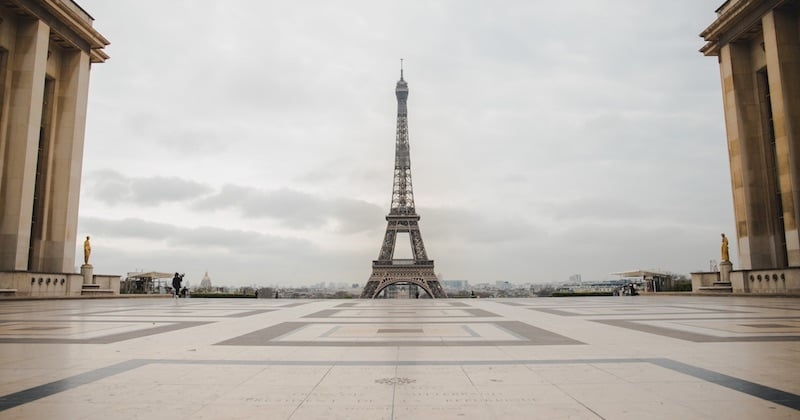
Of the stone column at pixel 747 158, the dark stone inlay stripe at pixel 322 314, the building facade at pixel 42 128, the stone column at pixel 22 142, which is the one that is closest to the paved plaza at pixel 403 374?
the dark stone inlay stripe at pixel 322 314

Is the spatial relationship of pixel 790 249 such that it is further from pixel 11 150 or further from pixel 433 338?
pixel 11 150

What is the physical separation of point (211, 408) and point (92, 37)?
3726cm

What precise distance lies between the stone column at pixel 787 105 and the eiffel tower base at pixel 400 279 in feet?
147

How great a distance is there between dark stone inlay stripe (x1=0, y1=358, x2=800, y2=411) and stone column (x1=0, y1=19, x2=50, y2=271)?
88.5 ft

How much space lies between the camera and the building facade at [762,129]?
86.7 feet

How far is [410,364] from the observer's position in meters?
5.95

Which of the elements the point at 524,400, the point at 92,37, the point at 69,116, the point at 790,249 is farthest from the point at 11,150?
the point at 790,249

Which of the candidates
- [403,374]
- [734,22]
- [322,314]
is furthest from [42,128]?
[734,22]

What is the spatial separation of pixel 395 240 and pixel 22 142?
56362mm

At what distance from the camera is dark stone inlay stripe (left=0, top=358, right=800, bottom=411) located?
4.23 metres

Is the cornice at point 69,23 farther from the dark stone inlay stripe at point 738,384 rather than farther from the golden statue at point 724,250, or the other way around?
the golden statue at point 724,250

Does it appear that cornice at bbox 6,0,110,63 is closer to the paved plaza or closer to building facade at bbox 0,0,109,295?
building facade at bbox 0,0,109,295

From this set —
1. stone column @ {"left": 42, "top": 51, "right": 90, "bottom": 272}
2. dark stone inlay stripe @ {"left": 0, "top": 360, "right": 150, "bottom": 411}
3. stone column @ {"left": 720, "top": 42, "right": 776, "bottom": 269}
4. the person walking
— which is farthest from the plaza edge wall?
stone column @ {"left": 720, "top": 42, "right": 776, "bottom": 269}

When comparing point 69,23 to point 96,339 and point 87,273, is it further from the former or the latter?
point 96,339
